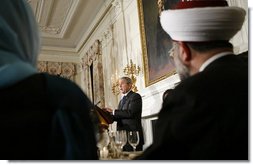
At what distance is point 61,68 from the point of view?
1141 centimetres

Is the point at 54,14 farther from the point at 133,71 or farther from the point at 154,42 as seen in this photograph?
the point at 154,42

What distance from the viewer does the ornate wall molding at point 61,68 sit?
442 inches

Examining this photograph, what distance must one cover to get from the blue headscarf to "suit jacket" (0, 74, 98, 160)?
0.04m

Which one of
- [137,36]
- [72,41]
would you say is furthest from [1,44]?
[72,41]

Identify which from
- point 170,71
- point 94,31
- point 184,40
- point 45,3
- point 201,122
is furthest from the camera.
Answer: point 94,31

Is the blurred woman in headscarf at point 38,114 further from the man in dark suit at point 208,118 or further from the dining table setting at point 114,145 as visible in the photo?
the dining table setting at point 114,145

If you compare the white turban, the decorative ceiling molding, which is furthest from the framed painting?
the white turban

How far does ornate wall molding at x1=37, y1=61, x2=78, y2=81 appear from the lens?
36.8 feet

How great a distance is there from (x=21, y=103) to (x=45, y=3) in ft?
24.8

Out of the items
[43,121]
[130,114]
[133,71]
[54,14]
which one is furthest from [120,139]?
[54,14]

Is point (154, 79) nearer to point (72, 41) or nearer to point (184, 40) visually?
point (184, 40)

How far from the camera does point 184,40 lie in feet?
5.08

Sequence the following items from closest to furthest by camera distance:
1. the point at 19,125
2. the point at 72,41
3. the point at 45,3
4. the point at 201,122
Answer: the point at 19,125
the point at 201,122
the point at 45,3
the point at 72,41

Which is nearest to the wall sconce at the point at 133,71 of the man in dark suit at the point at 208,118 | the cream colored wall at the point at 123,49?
the cream colored wall at the point at 123,49
